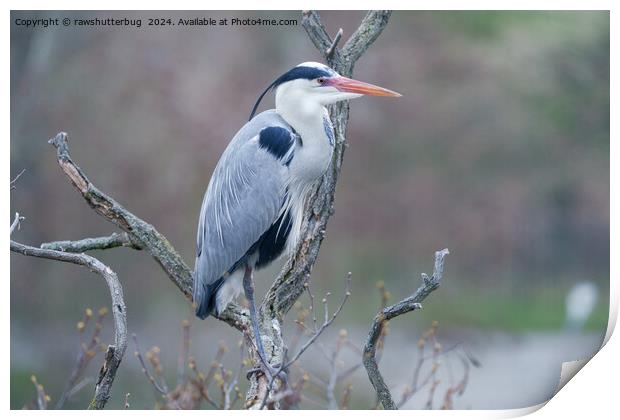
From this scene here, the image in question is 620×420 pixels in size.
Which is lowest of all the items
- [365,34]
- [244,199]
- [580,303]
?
[580,303]

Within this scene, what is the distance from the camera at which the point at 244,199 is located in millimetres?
2223

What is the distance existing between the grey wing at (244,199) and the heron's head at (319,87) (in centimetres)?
10

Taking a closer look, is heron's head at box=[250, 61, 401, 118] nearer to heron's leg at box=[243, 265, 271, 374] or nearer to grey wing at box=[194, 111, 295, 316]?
grey wing at box=[194, 111, 295, 316]

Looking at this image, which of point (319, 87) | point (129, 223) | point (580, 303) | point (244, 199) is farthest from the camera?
point (580, 303)

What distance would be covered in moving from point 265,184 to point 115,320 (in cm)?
54

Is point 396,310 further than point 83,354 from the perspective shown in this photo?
No

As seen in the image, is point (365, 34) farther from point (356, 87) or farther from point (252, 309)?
point (252, 309)

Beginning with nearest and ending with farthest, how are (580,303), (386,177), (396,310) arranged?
1. (396,310)
2. (580,303)
3. (386,177)

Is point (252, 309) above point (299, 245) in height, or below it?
below

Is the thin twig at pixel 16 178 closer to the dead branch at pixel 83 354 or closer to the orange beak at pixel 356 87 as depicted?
the dead branch at pixel 83 354

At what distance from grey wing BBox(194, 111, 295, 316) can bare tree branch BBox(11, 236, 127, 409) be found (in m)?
0.30

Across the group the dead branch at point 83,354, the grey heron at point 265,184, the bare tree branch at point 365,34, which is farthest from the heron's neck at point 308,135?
the dead branch at point 83,354

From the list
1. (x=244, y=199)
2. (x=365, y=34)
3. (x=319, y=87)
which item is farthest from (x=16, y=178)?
(x=365, y=34)

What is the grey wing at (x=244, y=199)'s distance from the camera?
2189mm
